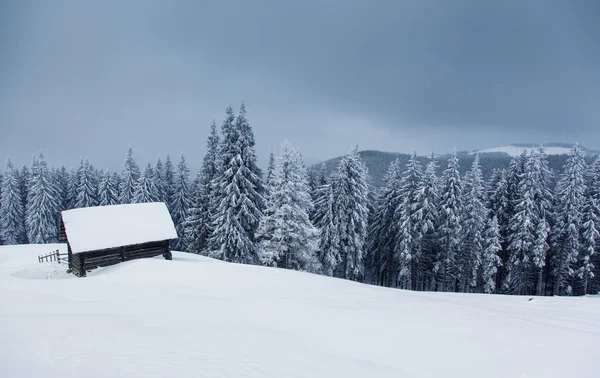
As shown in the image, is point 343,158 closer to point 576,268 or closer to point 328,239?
point 328,239

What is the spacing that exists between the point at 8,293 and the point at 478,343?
15.9 m

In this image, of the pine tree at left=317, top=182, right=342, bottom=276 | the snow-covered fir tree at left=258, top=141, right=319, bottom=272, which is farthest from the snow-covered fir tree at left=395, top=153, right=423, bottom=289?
the snow-covered fir tree at left=258, top=141, right=319, bottom=272

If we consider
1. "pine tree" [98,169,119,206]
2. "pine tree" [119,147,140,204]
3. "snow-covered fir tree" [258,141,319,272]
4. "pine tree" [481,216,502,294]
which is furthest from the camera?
"pine tree" [98,169,119,206]

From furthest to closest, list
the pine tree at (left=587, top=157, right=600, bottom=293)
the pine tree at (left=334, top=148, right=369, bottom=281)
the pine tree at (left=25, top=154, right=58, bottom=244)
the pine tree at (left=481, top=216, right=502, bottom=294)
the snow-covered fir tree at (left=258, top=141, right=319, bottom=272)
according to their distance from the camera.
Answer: the pine tree at (left=25, top=154, right=58, bottom=244) → the pine tree at (left=481, top=216, right=502, bottom=294) → the pine tree at (left=587, top=157, right=600, bottom=293) → the pine tree at (left=334, top=148, right=369, bottom=281) → the snow-covered fir tree at (left=258, top=141, right=319, bottom=272)

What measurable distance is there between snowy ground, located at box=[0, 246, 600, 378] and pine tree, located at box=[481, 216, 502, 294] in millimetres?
20748

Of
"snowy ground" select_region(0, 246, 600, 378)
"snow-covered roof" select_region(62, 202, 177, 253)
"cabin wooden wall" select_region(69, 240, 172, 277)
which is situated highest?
"snow-covered roof" select_region(62, 202, 177, 253)

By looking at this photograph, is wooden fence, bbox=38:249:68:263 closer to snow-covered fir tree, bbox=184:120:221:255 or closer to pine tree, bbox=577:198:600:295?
snow-covered fir tree, bbox=184:120:221:255

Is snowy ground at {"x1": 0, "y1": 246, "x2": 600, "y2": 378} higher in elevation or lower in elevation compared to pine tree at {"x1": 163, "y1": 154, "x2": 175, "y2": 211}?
lower

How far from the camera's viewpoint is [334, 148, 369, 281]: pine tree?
110ft

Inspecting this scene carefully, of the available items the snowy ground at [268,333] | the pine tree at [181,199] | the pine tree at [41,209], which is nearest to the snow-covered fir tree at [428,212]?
the snowy ground at [268,333]

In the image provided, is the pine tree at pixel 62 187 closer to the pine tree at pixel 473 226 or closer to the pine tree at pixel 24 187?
the pine tree at pixel 24 187

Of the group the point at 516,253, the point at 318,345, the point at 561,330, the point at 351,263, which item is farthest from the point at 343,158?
the point at 318,345

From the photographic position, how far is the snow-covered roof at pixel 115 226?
68.7ft

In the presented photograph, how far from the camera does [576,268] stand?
37.5 metres
